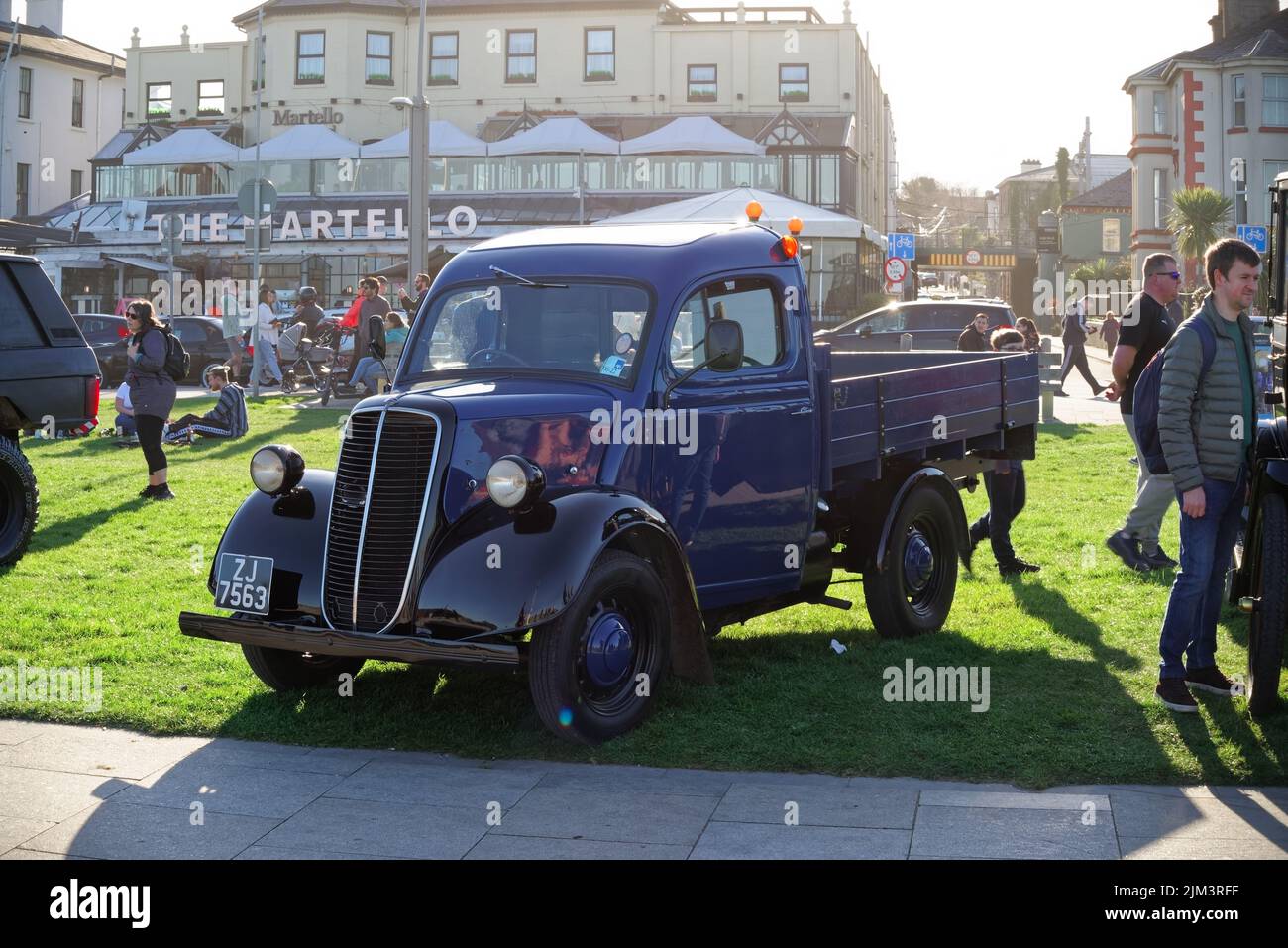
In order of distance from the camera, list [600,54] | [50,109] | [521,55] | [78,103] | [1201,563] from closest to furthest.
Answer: [1201,563] < [600,54] < [521,55] < [50,109] < [78,103]

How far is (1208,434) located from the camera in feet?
23.2

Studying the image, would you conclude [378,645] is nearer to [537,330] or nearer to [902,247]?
[537,330]

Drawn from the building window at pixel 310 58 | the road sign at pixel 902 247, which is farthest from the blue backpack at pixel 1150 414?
the building window at pixel 310 58

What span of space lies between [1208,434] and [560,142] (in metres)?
37.4

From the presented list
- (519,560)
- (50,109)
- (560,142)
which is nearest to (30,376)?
(519,560)

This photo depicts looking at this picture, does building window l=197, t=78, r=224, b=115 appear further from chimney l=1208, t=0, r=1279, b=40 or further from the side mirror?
the side mirror

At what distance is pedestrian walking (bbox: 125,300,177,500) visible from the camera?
14312 mm

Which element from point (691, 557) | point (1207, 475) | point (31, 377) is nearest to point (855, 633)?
point (691, 557)

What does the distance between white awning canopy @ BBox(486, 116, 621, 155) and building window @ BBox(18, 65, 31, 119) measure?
30.2m

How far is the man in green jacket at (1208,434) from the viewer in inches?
276

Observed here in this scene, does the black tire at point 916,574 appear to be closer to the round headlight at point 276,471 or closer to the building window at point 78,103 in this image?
the round headlight at point 276,471

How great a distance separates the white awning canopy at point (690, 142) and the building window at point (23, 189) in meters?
32.8
